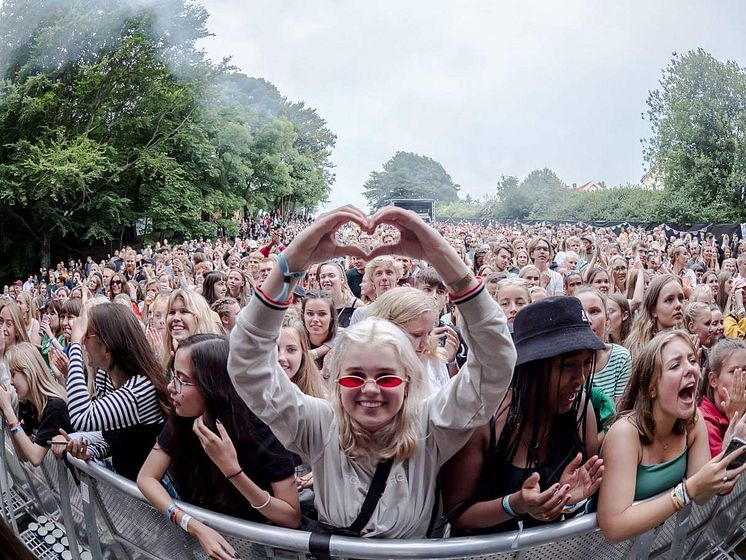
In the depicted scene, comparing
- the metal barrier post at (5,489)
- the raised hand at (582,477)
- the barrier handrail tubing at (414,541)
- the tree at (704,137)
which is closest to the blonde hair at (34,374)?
the metal barrier post at (5,489)

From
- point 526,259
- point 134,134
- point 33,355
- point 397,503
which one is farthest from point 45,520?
point 134,134

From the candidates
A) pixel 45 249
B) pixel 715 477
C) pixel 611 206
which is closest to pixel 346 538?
pixel 715 477

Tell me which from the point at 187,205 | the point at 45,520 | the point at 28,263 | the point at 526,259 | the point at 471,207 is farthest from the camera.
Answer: the point at 471,207

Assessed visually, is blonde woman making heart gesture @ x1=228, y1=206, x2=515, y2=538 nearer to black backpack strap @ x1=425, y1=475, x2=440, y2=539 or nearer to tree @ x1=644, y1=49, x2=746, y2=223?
black backpack strap @ x1=425, y1=475, x2=440, y2=539

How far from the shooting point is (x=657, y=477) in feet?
6.92

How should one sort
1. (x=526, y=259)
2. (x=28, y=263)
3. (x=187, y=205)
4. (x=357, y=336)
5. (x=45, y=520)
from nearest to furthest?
(x=357, y=336) < (x=45, y=520) < (x=526, y=259) < (x=28, y=263) < (x=187, y=205)

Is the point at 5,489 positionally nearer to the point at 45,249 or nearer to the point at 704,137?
the point at 45,249

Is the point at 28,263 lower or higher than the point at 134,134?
lower

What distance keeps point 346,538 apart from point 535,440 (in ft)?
1.97

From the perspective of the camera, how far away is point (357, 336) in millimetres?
1927

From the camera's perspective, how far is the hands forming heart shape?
1.67 m

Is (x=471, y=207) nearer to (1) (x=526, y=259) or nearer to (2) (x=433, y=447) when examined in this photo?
(1) (x=526, y=259)

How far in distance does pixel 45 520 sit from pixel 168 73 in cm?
2863

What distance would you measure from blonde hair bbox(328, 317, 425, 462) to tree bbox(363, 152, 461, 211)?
93.6m
